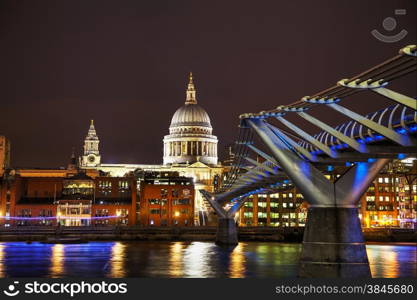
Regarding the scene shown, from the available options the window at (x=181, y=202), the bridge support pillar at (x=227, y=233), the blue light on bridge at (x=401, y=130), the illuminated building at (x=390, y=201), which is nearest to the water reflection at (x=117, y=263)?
the bridge support pillar at (x=227, y=233)

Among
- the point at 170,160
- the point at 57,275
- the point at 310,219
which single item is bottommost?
the point at 57,275

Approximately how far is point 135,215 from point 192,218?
11148mm

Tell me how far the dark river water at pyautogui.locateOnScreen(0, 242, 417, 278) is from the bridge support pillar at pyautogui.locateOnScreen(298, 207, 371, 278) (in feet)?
43.1

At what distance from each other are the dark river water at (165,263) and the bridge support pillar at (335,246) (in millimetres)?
13132

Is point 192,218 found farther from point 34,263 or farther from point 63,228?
point 34,263

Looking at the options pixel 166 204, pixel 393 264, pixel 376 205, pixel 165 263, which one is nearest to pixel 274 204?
pixel 376 205


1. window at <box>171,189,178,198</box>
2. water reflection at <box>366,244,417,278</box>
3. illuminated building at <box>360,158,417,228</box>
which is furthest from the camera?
illuminated building at <box>360,158,417,228</box>

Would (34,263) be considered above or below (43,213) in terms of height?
below

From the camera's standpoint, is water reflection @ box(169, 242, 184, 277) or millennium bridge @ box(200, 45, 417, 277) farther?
water reflection @ box(169, 242, 184, 277)

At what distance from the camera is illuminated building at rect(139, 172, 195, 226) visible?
407 feet

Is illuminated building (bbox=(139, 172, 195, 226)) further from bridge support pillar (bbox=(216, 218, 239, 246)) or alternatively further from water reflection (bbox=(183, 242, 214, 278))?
water reflection (bbox=(183, 242, 214, 278))

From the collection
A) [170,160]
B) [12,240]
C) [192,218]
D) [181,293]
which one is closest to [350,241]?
[181,293]

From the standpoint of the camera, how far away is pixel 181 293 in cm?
2988

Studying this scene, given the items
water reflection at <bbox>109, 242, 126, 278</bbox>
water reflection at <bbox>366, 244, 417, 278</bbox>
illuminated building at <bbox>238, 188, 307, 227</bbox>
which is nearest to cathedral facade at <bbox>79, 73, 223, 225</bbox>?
illuminated building at <bbox>238, 188, 307, 227</bbox>
